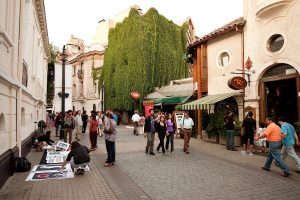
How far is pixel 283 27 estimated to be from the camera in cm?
1275

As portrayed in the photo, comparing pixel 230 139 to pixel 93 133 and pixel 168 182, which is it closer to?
pixel 93 133

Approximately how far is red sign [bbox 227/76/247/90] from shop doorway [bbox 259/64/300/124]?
801mm

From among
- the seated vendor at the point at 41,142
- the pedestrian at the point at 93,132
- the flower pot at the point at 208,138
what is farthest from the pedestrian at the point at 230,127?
the seated vendor at the point at 41,142

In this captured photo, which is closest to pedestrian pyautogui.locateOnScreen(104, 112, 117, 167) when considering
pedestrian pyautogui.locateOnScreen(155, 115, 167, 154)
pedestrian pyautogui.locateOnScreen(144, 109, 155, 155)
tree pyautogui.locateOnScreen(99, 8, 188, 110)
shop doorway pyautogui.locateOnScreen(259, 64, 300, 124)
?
pedestrian pyautogui.locateOnScreen(144, 109, 155, 155)

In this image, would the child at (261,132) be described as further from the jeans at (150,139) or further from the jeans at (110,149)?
the jeans at (110,149)

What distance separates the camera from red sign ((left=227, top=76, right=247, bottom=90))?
13633 millimetres

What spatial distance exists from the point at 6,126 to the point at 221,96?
10.6 meters

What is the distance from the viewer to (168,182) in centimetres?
754

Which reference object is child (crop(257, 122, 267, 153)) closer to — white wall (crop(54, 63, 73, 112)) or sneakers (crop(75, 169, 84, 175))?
sneakers (crop(75, 169, 84, 175))

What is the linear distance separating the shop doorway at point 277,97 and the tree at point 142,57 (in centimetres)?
1861

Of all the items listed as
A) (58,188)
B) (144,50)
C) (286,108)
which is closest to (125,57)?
(144,50)

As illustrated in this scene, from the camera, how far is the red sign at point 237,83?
13.6 metres

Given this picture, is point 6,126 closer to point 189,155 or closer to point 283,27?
point 189,155

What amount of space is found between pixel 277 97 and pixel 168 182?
29.4 ft
